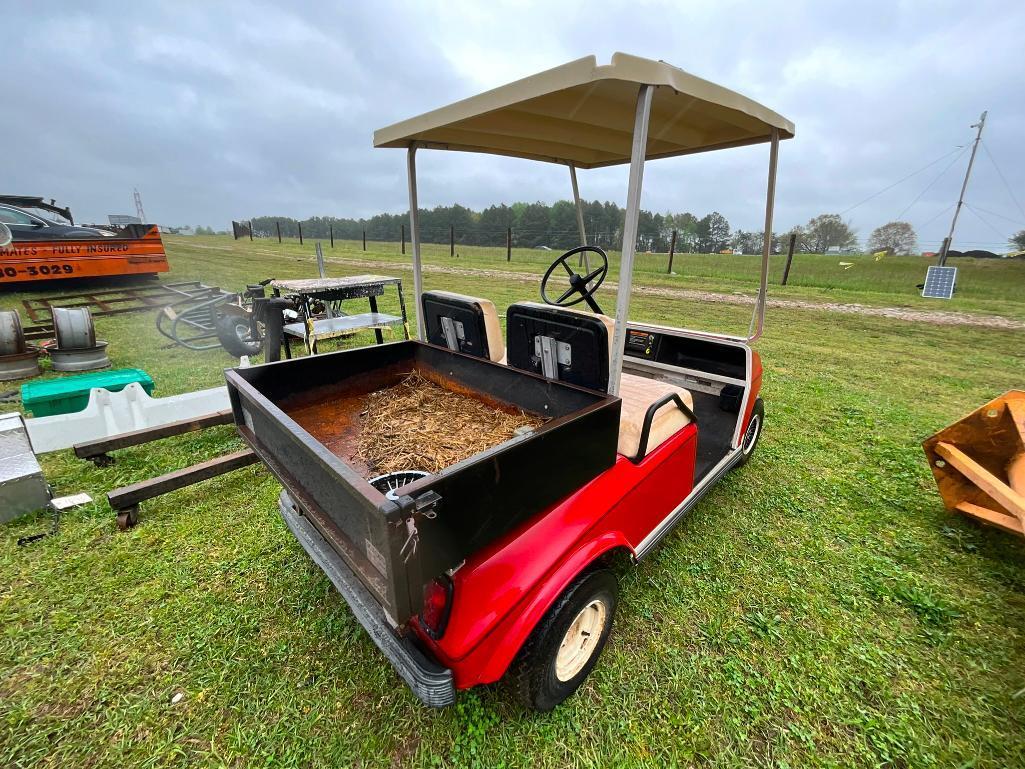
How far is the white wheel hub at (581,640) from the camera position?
172 centimetres

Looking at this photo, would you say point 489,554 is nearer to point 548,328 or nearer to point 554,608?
point 554,608

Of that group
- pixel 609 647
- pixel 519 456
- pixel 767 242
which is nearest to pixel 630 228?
pixel 519 456

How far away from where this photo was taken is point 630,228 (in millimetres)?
1686

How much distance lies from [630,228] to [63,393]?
14.4 feet

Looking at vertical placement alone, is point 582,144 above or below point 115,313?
above

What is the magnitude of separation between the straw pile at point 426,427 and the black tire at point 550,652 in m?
0.70

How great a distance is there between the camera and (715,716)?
1.69 meters

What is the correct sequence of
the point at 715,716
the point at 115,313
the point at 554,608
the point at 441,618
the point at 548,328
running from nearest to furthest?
the point at 441,618
the point at 554,608
the point at 715,716
the point at 548,328
the point at 115,313

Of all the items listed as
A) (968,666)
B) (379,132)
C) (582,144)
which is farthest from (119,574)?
(968,666)

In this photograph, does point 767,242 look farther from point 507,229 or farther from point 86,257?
point 507,229

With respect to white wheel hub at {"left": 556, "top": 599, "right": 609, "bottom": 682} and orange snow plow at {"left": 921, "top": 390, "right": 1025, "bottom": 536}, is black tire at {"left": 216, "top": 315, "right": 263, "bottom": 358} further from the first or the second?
orange snow plow at {"left": 921, "top": 390, "right": 1025, "bottom": 536}

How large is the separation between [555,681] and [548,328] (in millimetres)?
1470

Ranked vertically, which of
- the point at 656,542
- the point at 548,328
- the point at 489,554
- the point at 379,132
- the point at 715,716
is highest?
the point at 379,132

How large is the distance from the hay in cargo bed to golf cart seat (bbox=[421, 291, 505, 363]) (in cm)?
29
